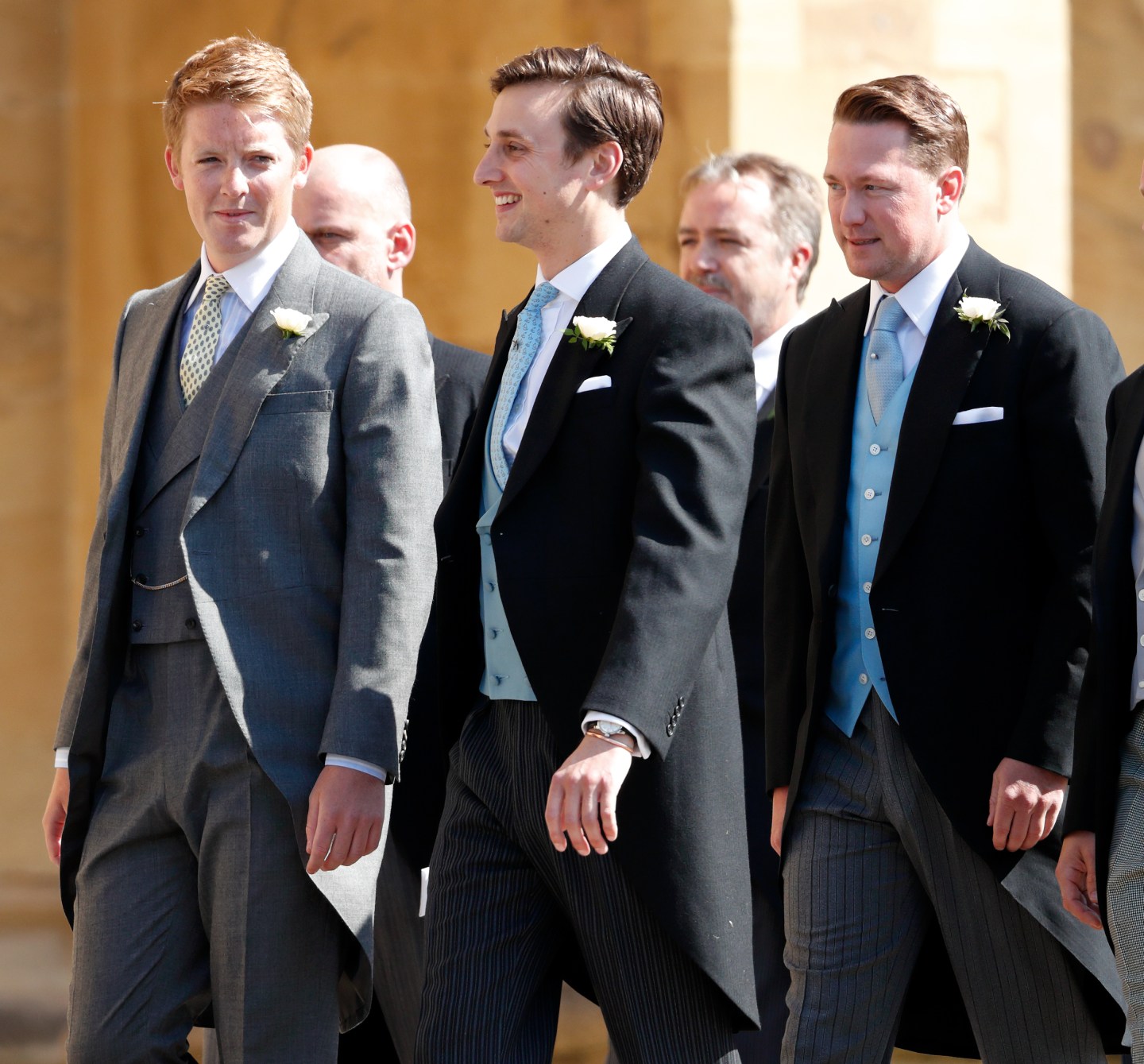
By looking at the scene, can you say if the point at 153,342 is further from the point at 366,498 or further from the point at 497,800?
the point at 497,800

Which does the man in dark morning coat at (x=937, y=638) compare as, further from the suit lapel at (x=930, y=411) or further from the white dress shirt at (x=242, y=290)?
the white dress shirt at (x=242, y=290)

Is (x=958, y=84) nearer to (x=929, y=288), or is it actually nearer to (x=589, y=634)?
(x=929, y=288)

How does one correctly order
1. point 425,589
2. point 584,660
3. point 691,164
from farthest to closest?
1. point 691,164
2. point 425,589
3. point 584,660

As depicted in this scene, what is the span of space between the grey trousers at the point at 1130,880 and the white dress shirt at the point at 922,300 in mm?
880

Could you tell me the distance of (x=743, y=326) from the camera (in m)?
3.59

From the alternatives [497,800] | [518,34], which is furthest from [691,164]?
[497,800]

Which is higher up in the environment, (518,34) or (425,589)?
(518,34)

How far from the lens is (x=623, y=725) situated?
3.24 meters

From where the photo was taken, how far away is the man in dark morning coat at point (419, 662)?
4051 mm

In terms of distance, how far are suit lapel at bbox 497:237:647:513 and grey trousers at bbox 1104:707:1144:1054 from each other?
111 cm

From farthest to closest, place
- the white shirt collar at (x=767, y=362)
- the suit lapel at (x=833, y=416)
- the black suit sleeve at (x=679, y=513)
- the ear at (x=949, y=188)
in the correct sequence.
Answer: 1. the white shirt collar at (x=767, y=362)
2. the ear at (x=949, y=188)
3. the suit lapel at (x=833, y=416)
4. the black suit sleeve at (x=679, y=513)

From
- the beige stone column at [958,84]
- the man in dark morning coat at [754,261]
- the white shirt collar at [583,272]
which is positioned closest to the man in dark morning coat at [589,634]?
the white shirt collar at [583,272]

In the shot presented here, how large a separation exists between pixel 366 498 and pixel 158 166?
3.48m

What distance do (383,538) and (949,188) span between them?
132 cm
